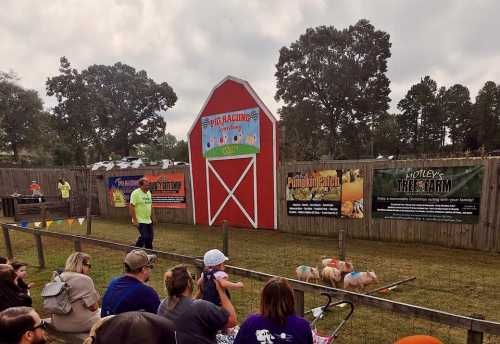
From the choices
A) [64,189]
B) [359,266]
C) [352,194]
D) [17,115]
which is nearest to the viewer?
[359,266]

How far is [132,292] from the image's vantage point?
3305 millimetres

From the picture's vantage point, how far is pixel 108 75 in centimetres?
5572

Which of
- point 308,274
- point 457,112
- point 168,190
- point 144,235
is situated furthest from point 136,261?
point 457,112

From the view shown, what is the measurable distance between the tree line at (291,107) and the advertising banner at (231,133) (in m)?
24.5

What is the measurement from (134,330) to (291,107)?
165 ft

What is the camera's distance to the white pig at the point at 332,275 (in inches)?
254

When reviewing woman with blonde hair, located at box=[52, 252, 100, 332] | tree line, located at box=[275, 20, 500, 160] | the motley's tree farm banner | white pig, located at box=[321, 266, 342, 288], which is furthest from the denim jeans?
tree line, located at box=[275, 20, 500, 160]

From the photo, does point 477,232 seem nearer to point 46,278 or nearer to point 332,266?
point 332,266

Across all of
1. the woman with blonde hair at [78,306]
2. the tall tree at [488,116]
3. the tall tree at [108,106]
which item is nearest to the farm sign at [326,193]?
the woman with blonde hair at [78,306]

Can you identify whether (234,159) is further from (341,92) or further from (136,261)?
(341,92)

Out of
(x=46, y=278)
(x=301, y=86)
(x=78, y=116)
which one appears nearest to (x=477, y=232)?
(x=46, y=278)

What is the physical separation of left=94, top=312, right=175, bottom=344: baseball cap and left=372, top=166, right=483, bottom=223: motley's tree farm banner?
966 cm

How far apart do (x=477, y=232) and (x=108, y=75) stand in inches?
2198

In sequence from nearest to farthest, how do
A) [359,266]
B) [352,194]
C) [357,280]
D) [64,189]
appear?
[357,280]
[359,266]
[352,194]
[64,189]
